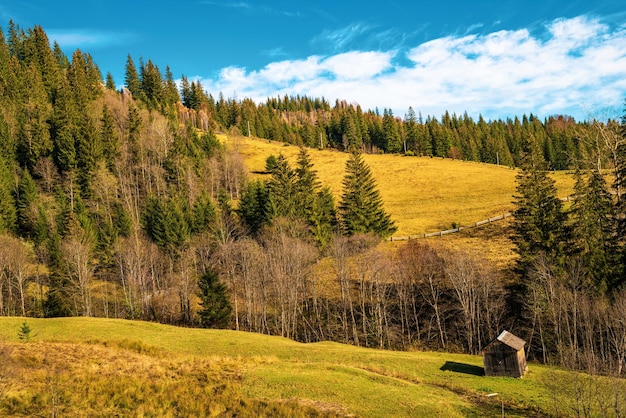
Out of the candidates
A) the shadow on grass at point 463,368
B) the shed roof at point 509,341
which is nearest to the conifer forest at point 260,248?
the shed roof at point 509,341

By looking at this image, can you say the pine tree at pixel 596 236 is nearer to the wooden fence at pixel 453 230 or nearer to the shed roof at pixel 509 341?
the shed roof at pixel 509 341

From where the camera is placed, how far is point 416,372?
Result: 33875 millimetres

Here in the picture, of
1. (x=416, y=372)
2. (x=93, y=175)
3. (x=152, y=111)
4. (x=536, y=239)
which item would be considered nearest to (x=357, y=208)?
(x=536, y=239)

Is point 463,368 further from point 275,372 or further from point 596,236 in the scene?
point 596,236

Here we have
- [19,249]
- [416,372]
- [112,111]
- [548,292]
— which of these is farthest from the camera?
[112,111]

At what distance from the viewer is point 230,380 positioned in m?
28.3

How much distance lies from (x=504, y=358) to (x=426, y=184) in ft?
269

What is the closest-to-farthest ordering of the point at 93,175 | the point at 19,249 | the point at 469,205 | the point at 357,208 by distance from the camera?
1. the point at 19,249
2. the point at 357,208
3. the point at 93,175
4. the point at 469,205

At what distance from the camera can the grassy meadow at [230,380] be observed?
22.9 metres

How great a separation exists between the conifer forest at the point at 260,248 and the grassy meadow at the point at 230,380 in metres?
7.70

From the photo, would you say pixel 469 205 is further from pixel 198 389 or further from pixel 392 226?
pixel 198 389

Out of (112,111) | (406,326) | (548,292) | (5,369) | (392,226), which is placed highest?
(112,111)

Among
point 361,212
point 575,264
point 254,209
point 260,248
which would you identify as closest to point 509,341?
point 575,264

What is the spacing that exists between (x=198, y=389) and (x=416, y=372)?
17425 millimetres
